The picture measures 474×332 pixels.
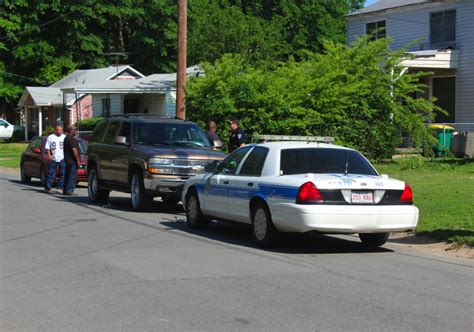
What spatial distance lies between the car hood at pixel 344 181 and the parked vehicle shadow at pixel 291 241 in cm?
108

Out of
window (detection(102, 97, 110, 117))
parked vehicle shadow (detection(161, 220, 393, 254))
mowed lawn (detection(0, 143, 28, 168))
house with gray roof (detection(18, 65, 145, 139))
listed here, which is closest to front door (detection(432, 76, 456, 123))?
window (detection(102, 97, 110, 117))

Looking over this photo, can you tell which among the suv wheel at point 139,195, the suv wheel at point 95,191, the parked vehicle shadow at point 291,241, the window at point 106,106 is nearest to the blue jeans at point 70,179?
the suv wheel at point 95,191

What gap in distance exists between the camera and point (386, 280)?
8.63 m

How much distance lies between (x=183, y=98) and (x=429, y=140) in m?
8.73

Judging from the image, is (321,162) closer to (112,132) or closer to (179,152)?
(179,152)

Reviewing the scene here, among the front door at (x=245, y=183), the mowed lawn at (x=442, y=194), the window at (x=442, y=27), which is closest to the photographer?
the front door at (x=245, y=183)

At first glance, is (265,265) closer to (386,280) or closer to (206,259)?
(206,259)

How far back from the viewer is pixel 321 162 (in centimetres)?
1107

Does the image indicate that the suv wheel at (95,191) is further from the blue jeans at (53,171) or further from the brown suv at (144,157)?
the blue jeans at (53,171)

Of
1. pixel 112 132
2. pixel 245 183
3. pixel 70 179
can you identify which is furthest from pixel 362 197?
pixel 70 179

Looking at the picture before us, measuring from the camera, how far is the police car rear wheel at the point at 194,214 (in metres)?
12.8

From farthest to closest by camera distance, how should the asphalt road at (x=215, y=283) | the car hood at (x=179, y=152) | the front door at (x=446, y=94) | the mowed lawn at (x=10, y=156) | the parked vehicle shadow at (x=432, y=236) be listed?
1. the front door at (x=446, y=94)
2. the mowed lawn at (x=10, y=156)
3. the car hood at (x=179, y=152)
4. the parked vehicle shadow at (x=432, y=236)
5. the asphalt road at (x=215, y=283)

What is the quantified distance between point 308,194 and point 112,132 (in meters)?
8.18

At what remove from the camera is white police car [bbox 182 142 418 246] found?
10023 millimetres
